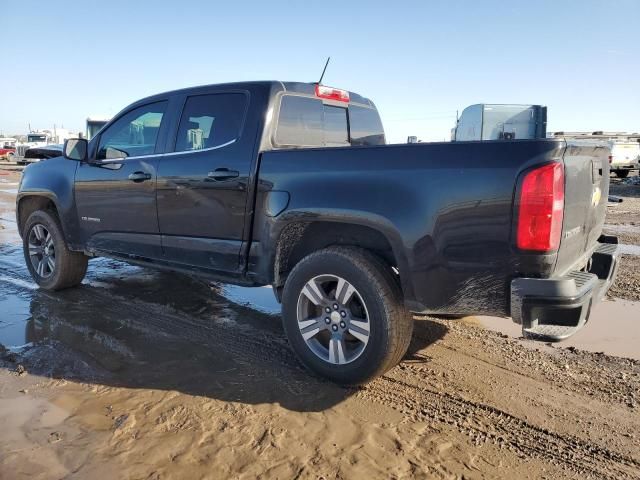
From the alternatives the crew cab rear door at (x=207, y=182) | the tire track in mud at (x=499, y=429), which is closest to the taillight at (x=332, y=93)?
the crew cab rear door at (x=207, y=182)

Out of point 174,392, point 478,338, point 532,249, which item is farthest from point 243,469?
point 478,338

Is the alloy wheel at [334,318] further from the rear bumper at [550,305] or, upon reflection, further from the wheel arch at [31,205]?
the wheel arch at [31,205]

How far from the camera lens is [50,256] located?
555 centimetres

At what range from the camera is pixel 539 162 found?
8.48 ft

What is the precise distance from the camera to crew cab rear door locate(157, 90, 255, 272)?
382 cm

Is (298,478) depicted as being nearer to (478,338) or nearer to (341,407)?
(341,407)

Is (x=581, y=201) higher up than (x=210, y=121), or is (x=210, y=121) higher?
(x=210, y=121)

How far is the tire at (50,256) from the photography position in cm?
539

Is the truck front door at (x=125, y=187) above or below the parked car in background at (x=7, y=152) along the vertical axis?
below

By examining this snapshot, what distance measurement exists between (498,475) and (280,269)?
1937 mm

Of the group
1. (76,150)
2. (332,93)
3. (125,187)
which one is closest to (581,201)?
(332,93)

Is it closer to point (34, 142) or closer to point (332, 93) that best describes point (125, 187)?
point (332, 93)

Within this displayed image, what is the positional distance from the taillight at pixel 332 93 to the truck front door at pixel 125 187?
1.39 meters

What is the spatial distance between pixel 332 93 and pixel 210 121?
1117 mm
